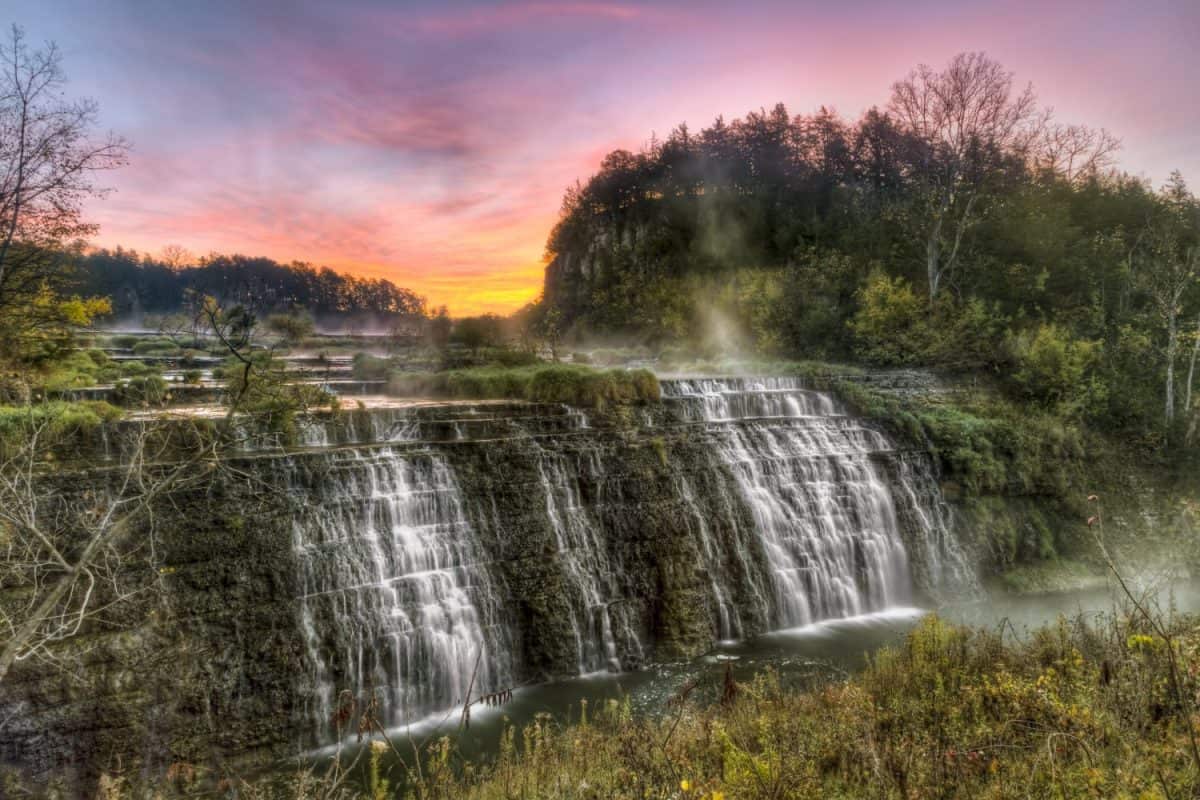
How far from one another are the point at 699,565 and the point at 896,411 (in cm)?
895

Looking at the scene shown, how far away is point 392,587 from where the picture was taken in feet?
30.4

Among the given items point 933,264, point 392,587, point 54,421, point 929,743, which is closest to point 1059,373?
A: point 933,264

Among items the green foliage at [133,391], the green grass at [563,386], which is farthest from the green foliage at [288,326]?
the green grass at [563,386]

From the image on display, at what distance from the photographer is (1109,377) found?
1984 cm

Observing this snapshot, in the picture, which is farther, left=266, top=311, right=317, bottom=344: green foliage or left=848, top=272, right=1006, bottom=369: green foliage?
left=848, top=272, right=1006, bottom=369: green foliage

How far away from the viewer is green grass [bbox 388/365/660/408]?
1421 cm

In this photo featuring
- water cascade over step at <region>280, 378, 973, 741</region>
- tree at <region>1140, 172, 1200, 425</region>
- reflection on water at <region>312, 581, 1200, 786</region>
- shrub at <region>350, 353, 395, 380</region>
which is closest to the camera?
reflection on water at <region>312, 581, 1200, 786</region>

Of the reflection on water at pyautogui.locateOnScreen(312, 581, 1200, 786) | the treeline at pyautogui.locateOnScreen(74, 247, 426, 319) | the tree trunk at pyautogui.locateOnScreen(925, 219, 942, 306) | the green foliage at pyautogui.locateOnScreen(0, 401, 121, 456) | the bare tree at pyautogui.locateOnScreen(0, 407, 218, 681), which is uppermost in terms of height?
the treeline at pyautogui.locateOnScreen(74, 247, 426, 319)

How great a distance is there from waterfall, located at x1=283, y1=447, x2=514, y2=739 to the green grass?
458 centimetres

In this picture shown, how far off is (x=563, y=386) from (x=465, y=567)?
5699 mm

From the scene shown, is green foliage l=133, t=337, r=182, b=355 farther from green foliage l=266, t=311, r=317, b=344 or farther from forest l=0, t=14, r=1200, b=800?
green foliage l=266, t=311, r=317, b=344

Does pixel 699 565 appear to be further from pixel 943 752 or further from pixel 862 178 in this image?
pixel 862 178

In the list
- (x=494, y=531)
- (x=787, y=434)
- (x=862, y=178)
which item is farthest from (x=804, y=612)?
(x=862, y=178)

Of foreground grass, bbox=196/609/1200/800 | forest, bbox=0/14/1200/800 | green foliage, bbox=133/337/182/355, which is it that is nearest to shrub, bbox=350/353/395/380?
forest, bbox=0/14/1200/800
